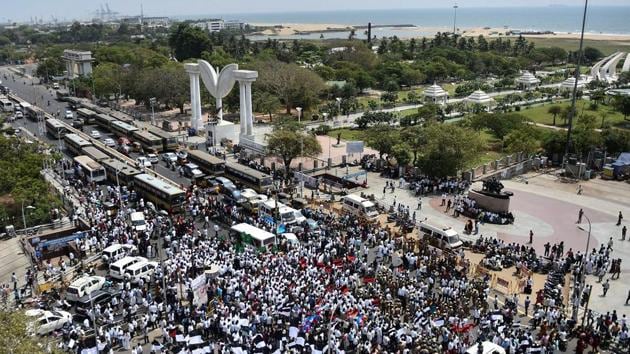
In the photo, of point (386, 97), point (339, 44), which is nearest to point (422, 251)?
point (386, 97)

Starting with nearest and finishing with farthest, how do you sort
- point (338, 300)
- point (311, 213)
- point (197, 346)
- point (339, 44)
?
point (197, 346), point (338, 300), point (311, 213), point (339, 44)

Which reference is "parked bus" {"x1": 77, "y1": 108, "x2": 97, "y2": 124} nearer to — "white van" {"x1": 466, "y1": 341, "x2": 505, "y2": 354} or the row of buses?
the row of buses

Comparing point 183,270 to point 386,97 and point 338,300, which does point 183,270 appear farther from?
point 386,97

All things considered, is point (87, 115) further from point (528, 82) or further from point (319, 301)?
point (528, 82)

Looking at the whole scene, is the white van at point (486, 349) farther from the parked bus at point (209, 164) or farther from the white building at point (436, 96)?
the white building at point (436, 96)

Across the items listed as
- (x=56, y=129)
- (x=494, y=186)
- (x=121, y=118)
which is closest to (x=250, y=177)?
(x=494, y=186)

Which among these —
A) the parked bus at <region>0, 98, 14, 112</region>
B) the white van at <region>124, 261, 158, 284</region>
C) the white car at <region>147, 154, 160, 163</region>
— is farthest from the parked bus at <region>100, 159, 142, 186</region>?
the parked bus at <region>0, 98, 14, 112</region>

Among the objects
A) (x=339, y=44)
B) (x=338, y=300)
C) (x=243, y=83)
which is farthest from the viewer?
(x=339, y=44)
